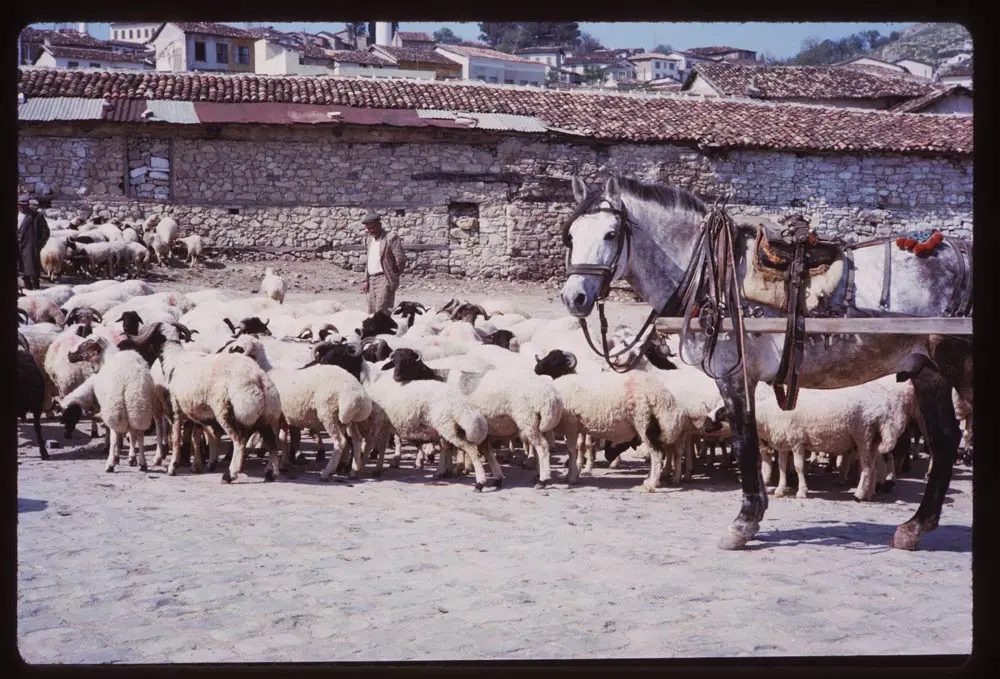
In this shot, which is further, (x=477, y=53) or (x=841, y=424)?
(x=477, y=53)

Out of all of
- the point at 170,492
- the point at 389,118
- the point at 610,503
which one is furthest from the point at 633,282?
the point at 389,118

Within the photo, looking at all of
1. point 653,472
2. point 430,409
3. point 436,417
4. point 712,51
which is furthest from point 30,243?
point 712,51

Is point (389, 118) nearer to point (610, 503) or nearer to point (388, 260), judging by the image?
point (388, 260)

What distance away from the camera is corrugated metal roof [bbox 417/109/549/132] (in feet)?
83.4

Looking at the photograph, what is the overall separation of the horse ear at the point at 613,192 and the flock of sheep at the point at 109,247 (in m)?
16.1

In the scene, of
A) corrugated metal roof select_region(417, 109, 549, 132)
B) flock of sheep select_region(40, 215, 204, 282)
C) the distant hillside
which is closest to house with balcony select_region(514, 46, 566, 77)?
the distant hillside

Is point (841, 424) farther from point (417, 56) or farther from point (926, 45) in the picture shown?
point (926, 45)

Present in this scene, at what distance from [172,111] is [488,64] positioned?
1422 inches

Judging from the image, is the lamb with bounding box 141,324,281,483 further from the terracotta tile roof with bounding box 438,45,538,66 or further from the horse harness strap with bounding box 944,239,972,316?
the terracotta tile roof with bounding box 438,45,538,66

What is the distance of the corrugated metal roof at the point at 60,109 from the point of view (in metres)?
23.3

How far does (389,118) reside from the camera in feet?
81.9

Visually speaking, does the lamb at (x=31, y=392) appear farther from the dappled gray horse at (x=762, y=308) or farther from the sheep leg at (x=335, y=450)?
the dappled gray horse at (x=762, y=308)

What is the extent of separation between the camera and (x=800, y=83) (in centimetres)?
3694

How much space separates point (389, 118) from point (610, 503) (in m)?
18.3
